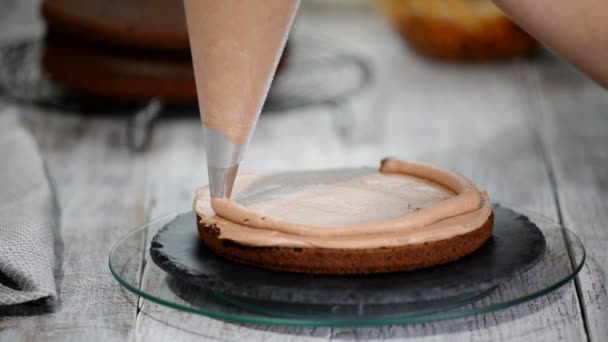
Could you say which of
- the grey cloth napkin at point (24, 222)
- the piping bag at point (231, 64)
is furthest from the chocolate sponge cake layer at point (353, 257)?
the grey cloth napkin at point (24, 222)

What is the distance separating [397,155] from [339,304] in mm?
980

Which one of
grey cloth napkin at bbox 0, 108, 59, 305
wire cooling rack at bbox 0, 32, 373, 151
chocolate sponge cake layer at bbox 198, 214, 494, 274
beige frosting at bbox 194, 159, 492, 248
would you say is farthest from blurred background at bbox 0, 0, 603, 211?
chocolate sponge cake layer at bbox 198, 214, 494, 274

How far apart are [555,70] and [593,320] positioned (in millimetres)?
1598

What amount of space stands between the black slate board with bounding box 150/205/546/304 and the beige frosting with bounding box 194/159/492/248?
0.03 m

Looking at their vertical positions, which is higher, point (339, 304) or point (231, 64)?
point (231, 64)

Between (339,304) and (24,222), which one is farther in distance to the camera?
(24,222)

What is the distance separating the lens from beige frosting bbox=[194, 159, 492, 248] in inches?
38.3

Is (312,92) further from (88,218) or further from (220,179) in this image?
(220,179)

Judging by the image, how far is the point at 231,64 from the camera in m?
1.00

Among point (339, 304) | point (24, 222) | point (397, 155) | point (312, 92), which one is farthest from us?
point (312, 92)

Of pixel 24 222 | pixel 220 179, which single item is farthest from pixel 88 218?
pixel 220 179

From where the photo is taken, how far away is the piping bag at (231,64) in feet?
3.19

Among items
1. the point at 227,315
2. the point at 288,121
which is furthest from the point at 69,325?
the point at 288,121

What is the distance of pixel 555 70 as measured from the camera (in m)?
2.54
